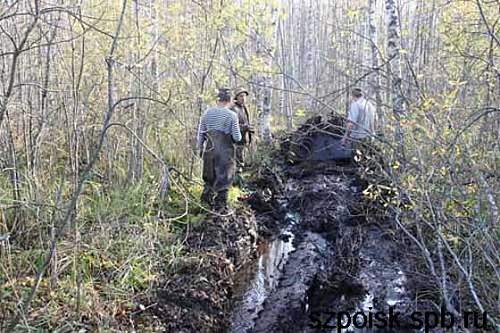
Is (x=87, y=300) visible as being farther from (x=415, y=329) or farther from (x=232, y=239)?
(x=415, y=329)

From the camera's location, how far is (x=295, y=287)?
220 inches

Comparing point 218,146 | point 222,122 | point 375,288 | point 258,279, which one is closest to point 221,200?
point 218,146

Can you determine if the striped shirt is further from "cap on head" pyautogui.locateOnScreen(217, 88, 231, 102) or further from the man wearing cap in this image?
the man wearing cap

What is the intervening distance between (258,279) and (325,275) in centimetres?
83

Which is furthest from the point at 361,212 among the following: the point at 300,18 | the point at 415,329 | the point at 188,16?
the point at 300,18

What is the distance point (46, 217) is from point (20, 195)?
1.51ft

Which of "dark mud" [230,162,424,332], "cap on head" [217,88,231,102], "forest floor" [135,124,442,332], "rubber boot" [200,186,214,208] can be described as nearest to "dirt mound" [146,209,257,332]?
"forest floor" [135,124,442,332]

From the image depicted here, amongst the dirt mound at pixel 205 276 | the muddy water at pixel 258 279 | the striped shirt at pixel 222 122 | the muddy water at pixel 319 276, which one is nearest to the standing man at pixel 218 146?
the striped shirt at pixel 222 122

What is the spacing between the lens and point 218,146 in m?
6.71

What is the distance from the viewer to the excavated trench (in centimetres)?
488

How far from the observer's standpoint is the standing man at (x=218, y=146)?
663 centimetres

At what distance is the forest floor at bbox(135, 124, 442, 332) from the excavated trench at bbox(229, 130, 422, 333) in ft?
0.04

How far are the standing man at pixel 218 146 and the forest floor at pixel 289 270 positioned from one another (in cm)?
47

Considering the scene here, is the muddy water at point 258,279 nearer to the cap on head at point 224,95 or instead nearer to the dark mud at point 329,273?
the dark mud at point 329,273
